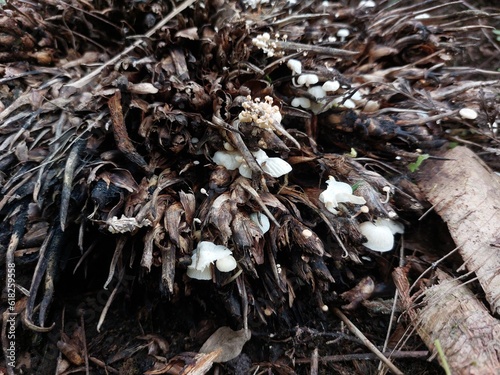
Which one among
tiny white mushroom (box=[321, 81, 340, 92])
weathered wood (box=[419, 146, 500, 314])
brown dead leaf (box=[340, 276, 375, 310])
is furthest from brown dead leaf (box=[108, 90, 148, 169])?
weathered wood (box=[419, 146, 500, 314])

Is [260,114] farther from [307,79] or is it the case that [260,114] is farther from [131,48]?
[131,48]

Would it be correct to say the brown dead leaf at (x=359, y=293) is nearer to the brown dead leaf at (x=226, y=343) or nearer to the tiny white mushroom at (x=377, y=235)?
the tiny white mushroom at (x=377, y=235)

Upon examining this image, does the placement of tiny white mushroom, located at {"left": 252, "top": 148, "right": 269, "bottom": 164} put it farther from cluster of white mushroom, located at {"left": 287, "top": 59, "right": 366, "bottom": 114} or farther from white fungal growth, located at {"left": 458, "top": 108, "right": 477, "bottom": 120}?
white fungal growth, located at {"left": 458, "top": 108, "right": 477, "bottom": 120}

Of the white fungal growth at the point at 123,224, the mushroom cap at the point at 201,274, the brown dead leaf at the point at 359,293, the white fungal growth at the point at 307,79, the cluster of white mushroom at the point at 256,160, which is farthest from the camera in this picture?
the white fungal growth at the point at 307,79

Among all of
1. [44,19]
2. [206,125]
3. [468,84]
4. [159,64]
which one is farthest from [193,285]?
[468,84]

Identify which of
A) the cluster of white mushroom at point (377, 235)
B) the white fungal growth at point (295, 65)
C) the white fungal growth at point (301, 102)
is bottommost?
the cluster of white mushroom at point (377, 235)

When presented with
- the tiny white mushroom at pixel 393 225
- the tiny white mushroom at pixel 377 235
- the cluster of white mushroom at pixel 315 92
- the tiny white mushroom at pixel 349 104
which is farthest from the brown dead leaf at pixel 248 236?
the tiny white mushroom at pixel 349 104

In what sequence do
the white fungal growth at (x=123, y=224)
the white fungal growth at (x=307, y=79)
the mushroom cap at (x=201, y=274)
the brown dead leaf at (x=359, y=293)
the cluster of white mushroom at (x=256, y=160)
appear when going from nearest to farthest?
the white fungal growth at (x=123, y=224), the mushroom cap at (x=201, y=274), the cluster of white mushroom at (x=256, y=160), the brown dead leaf at (x=359, y=293), the white fungal growth at (x=307, y=79)
